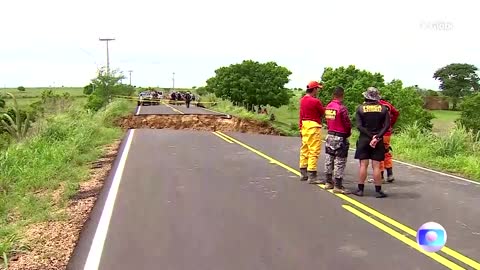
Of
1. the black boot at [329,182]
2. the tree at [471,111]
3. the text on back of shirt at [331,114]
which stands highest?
the text on back of shirt at [331,114]

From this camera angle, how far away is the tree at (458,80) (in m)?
101

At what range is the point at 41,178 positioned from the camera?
1070cm

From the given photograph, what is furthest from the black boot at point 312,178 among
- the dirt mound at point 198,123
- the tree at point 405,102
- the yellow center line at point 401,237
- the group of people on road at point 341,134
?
the tree at point 405,102

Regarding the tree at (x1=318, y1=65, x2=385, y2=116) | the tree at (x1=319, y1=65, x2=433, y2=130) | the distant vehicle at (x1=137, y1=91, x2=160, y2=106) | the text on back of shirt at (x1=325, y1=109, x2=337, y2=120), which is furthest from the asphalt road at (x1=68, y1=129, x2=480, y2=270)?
the tree at (x1=319, y1=65, x2=433, y2=130)

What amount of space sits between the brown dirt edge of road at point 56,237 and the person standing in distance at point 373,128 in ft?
14.7

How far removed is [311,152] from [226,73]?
2992 inches

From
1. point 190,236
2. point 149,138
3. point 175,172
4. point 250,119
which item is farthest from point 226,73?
point 190,236

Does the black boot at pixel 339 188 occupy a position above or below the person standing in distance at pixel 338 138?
below

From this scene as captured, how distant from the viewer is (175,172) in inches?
462

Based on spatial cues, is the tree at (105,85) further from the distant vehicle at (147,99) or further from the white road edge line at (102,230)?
the white road edge line at (102,230)

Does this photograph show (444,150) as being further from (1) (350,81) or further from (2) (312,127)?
(1) (350,81)

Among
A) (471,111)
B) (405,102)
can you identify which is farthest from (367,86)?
(471,111)

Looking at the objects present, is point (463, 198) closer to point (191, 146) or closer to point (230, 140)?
point (191, 146)

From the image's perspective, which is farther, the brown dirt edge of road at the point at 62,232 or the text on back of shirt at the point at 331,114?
the text on back of shirt at the point at 331,114
